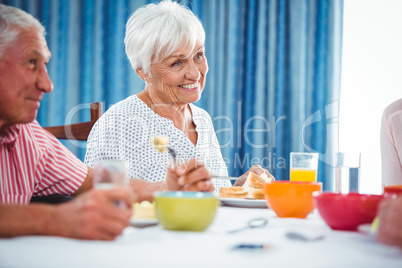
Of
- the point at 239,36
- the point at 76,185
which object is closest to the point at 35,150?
the point at 76,185

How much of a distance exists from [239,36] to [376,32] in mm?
964

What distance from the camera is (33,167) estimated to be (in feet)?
4.04

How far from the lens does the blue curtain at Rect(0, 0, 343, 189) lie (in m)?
3.05

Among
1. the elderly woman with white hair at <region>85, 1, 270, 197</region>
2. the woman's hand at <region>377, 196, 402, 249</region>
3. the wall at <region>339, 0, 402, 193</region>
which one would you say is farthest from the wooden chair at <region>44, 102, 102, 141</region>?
the wall at <region>339, 0, 402, 193</region>

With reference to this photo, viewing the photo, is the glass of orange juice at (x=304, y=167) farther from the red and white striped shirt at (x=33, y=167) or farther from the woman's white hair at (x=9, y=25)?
the woman's white hair at (x=9, y=25)

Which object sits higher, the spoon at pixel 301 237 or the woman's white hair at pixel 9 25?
the woman's white hair at pixel 9 25

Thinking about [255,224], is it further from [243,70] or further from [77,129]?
[243,70]

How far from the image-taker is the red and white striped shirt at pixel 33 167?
3.80 ft

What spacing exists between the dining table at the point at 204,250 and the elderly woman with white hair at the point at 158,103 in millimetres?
1065

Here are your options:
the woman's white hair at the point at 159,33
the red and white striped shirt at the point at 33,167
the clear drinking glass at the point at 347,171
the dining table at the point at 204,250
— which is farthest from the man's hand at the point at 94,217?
the woman's white hair at the point at 159,33

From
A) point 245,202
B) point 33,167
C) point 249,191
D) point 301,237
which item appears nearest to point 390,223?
point 301,237

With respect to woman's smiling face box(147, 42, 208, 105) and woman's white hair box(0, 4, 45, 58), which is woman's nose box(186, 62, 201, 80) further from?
woman's white hair box(0, 4, 45, 58)

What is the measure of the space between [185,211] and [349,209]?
0.31m

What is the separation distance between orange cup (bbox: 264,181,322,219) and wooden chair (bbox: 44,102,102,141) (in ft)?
3.37
